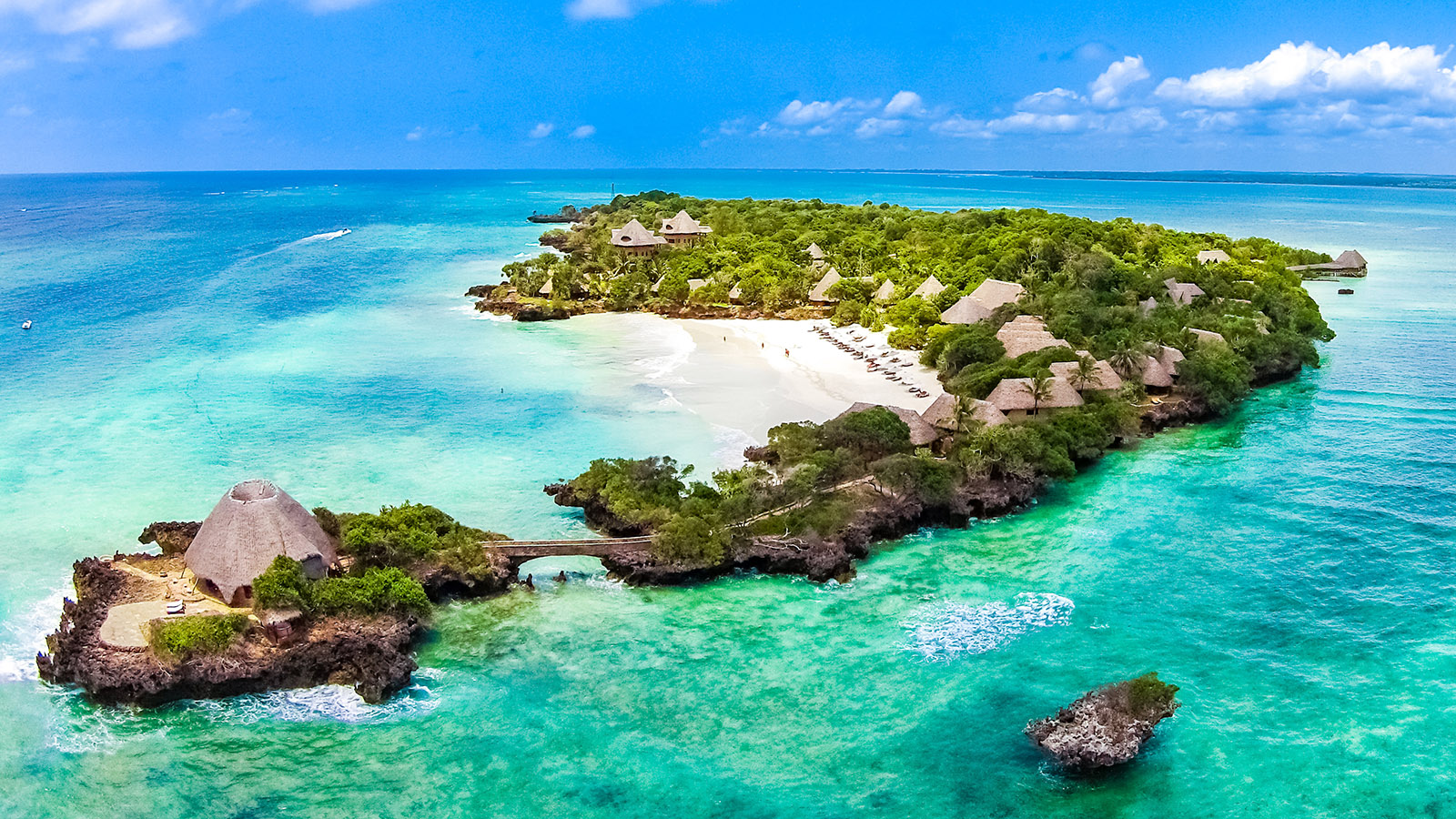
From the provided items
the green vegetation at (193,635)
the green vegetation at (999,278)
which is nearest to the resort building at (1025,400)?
the green vegetation at (999,278)

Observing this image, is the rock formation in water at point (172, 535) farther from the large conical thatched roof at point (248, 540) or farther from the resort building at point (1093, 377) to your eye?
the resort building at point (1093, 377)

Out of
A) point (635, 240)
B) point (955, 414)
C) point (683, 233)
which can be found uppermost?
point (683, 233)

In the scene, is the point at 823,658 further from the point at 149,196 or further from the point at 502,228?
the point at 149,196

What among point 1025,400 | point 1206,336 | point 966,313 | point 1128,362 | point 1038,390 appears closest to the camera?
point 1038,390

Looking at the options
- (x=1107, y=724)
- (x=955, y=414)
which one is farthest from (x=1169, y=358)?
(x=1107, y=724)

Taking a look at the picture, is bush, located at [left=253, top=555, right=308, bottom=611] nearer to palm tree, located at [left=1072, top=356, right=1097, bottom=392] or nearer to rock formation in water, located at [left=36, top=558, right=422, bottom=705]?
rock formation in water, located at [left=36, top=558, right=422, bottom=705]

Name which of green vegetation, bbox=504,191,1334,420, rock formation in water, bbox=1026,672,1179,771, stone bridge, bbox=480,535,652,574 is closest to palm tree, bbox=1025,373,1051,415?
green vegetation, bbox=504,191,1334,420

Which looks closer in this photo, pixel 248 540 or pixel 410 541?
pixel 248 540

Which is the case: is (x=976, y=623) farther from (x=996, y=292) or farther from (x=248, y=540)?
(x=996, y=292)
